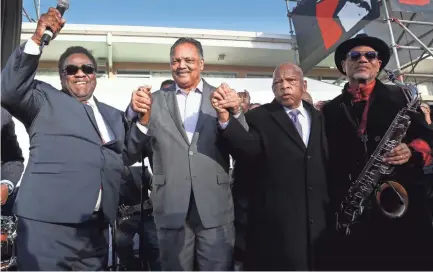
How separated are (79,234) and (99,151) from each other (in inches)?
21.7

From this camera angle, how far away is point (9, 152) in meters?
2.79

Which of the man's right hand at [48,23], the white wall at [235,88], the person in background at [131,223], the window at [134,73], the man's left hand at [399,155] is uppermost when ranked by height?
the window at [134,73]

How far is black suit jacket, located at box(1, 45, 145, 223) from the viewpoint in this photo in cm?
195

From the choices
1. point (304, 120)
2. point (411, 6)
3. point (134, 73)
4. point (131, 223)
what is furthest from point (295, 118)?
point (134, 73)

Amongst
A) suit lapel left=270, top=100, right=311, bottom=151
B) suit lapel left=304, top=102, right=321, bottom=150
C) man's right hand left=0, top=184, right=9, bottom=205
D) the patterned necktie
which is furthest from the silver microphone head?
suit lapel left=304, top=102, right=321, bottom=150

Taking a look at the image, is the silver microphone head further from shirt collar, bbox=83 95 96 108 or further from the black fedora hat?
the black fedora hat

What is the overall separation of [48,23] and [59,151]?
2.52 ft

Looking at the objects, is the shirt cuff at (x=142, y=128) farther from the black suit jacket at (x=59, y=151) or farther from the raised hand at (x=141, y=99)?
the raised hand at (x=141, y=99)

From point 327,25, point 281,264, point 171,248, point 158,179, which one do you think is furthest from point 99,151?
point 327,25

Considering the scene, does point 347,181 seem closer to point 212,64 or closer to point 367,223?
point 367,223

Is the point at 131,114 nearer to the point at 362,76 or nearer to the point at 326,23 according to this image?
the point at 362,76

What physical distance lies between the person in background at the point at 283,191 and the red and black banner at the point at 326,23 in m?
5.12

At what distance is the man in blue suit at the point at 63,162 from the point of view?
6.49ft

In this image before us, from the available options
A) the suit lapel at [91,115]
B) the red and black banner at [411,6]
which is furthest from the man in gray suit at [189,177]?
the red and black banner at [411,6]
